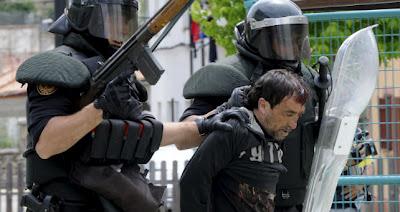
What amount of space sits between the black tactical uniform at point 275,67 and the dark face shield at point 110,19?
554 mm

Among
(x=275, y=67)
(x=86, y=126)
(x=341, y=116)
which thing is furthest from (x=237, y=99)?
(x=86, y=126)

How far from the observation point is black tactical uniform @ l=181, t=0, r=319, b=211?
4.15m


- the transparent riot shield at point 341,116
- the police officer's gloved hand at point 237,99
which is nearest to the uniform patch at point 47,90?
the police officer's gloved hand at point 237,99

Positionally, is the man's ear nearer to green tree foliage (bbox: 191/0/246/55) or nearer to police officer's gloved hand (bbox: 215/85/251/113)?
police officer's gloved hand (bbox: 215/85/251/113)

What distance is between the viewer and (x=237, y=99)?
12.9ft

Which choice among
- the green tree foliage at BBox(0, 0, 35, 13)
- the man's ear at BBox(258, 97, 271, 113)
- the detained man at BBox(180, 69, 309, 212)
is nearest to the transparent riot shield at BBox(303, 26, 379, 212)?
the detained man at BBox(180, 69, 309, 212)

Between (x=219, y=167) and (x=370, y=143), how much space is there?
174 centimetres

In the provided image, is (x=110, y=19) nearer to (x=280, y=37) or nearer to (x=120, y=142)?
(x=120, y=142)

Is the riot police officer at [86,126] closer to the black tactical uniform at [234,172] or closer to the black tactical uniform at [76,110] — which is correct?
the black tactical uniform at [76,110]

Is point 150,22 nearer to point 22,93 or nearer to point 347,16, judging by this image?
point 347,16

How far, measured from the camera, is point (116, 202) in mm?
3691

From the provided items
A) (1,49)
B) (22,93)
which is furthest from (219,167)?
(1,49)

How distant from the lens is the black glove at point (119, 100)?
11.3 feet

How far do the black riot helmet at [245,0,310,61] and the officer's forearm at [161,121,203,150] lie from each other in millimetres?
531
